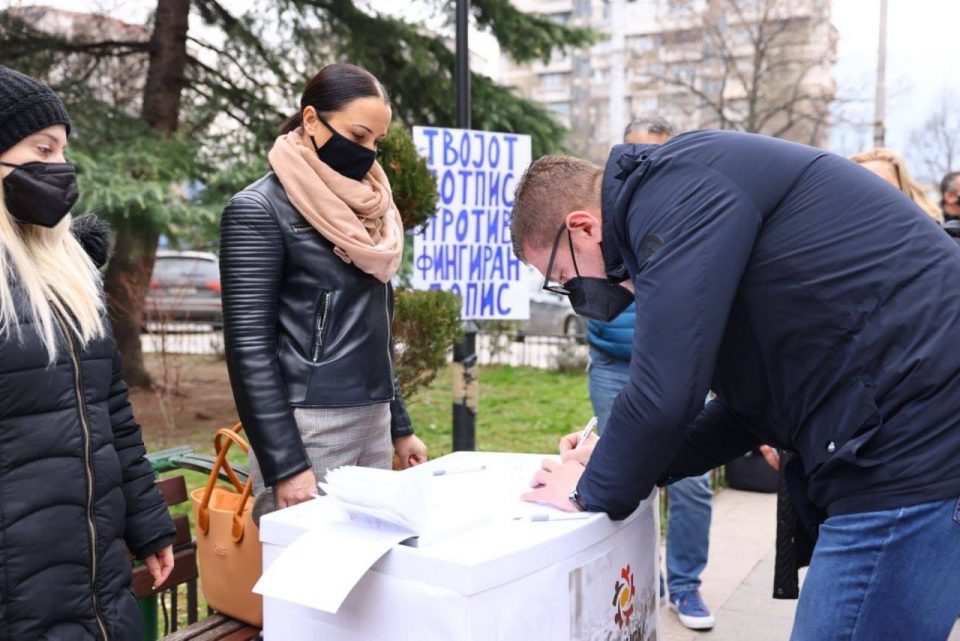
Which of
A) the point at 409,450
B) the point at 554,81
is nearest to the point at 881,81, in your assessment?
the point at 409,450

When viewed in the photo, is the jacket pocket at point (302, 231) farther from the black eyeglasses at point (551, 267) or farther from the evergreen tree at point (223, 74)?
the evergreen tree at point (223, 74)

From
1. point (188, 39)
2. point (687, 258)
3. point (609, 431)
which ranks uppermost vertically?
point (188, 39)

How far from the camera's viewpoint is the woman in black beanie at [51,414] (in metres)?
1.82

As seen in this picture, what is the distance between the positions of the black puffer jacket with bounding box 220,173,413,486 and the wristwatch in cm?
91

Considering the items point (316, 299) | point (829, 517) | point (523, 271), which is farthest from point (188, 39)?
point (829, 517)

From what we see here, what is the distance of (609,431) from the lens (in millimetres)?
1671

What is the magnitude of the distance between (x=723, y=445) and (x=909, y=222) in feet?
2.16

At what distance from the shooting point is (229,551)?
2.52 meters

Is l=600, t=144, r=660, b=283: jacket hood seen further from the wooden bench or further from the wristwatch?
the wooden bench

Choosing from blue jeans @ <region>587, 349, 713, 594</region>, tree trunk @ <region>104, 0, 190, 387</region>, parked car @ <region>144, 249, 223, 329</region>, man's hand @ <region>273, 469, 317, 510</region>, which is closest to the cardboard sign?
blue jeans @ <region>587, 349, 713, 594</region>

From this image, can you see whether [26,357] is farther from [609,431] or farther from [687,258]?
[687,258]

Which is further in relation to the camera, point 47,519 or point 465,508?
point 47,519

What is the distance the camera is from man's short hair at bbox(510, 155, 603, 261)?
185 cm

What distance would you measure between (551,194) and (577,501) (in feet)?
2.06
